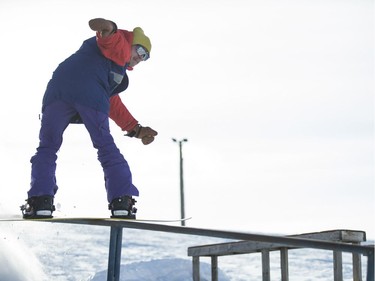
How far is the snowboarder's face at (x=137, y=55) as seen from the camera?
4191mm

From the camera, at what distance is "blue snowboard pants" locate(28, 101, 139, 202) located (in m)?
4.05

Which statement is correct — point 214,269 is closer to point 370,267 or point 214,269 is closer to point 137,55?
point 137,55

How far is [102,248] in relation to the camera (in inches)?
413

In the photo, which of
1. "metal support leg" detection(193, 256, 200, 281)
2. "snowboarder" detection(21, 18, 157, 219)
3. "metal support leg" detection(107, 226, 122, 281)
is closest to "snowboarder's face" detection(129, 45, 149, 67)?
"snowboarder" detection(21, 18, 157, 219)

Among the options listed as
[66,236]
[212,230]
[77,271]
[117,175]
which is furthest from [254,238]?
[66,236]

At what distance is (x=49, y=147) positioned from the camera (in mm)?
4148

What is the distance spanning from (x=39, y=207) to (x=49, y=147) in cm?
35

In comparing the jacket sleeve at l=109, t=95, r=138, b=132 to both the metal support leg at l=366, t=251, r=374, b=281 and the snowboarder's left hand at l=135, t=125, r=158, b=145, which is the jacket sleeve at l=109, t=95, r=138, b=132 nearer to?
the snowboarder's left hand at l=135, t=125, r=158, b=145

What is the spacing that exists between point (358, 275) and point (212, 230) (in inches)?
141

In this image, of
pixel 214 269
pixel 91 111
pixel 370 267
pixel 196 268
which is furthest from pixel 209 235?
pixel 196 268

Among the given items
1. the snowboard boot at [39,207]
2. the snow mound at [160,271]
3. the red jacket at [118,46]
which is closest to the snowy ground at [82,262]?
the snow mound at [160,271]

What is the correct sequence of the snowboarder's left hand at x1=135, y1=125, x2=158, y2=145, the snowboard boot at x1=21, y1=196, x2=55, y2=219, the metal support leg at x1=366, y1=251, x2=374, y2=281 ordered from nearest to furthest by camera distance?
the metal support leg at x1=366, y1=251, x2=374, y2=281 < the snowboard boot at x1=21, y1=196, x2=55, y2=219 < the snowboarder's left hand at x1=135, y1=125, x2=158, y2=145

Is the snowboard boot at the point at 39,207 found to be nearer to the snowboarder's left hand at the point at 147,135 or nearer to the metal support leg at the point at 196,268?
the snowboarder's left hand at the point at 147,135

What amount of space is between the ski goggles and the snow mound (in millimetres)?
3657
